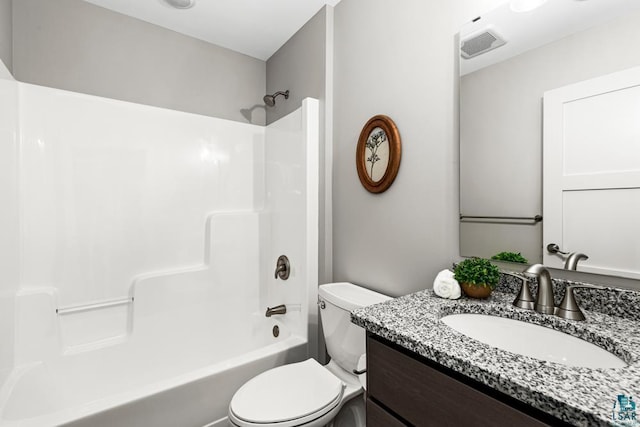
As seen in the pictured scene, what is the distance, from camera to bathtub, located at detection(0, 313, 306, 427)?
3.90 ft

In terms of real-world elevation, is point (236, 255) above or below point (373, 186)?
below

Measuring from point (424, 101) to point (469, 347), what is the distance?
3.52 ft

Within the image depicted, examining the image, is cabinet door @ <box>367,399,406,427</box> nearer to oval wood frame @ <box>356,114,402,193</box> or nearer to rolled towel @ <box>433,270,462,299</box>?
rolled towel @ <box>433,270,462,299</box>

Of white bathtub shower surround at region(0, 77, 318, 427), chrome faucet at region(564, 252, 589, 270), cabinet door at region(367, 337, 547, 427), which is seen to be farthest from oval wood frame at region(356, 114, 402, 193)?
cabinet door at region(367, 337, 547, 427)

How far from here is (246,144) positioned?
7.76ft

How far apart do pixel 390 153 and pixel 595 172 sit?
787mm

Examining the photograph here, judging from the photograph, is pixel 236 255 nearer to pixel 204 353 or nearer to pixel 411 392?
pixel 204 353

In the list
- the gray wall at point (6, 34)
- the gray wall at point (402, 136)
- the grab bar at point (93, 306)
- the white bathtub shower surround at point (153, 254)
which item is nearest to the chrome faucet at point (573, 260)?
the gray wall at point (402, 136)

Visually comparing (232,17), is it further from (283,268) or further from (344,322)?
(344,322)

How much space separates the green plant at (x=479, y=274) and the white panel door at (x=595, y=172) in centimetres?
17

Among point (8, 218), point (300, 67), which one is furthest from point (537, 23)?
point (8, 218)

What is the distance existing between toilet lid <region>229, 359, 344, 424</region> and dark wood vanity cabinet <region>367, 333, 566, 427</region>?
39 centimetres

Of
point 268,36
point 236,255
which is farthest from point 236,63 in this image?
point 236,255

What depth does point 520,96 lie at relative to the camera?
1069 millimetres
